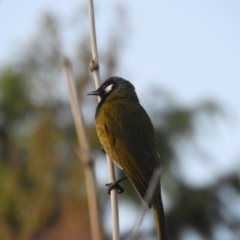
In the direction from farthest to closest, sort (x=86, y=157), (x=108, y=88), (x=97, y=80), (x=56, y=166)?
1. (x=56, y=166)
2. (x=108, y=88)
3. (x=97, y=80)
4. (x=86, y=157)

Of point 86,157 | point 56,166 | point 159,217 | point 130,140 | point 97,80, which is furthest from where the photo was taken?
point 56,166

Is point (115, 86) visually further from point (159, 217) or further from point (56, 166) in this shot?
point (56, 166)

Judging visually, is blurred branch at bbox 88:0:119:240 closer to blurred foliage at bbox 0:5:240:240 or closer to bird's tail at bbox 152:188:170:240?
bird's tail at bbox 152:188:170:240

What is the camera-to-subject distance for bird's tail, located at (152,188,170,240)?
13.3ft

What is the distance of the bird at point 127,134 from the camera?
190 inches

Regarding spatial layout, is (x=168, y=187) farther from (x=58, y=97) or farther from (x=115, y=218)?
(x=115, y=218)

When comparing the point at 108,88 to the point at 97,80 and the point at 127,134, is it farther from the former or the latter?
the point at 97,80

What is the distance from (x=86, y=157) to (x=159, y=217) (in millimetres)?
1590

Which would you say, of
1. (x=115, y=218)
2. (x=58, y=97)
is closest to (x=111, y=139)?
(x=115, y=218)

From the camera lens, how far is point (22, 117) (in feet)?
62.6

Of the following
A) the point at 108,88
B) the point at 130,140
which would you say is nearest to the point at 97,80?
the point at 130,140

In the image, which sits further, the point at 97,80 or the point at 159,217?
the point at 159,217

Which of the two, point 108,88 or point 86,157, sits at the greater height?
point 86,157

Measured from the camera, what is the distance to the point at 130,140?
16.6 feet
